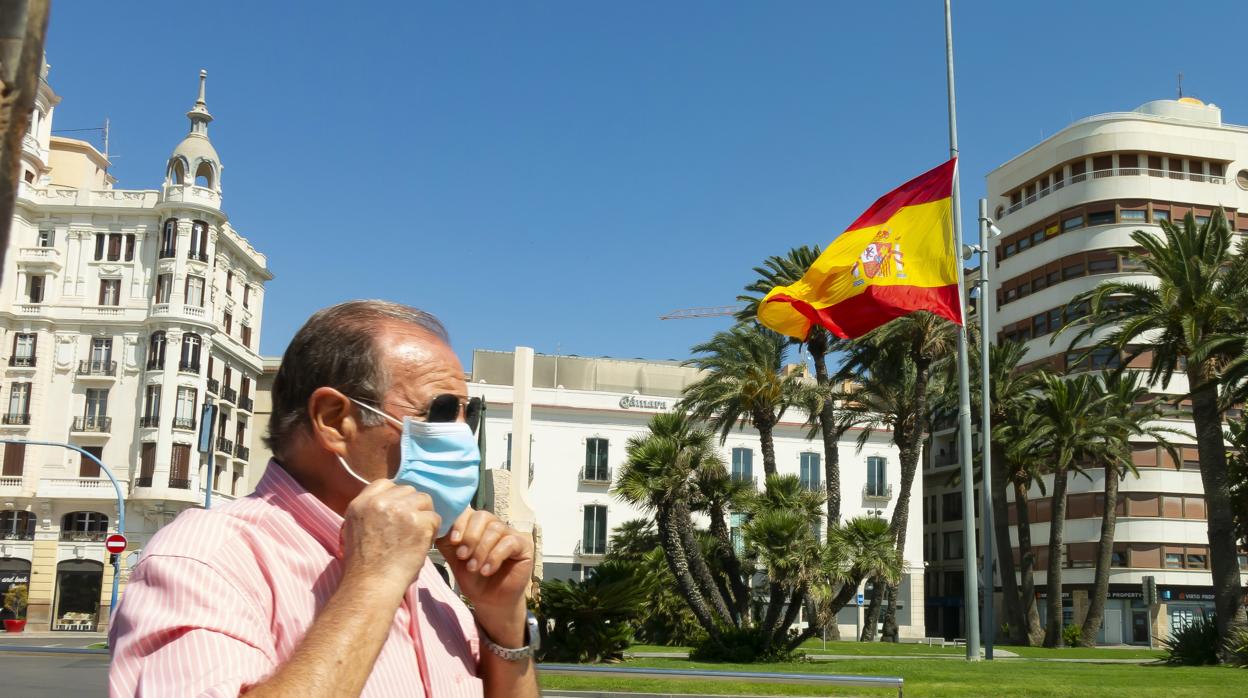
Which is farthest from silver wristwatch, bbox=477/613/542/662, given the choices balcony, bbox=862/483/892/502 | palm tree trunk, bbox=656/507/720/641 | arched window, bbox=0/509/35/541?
balcony, bbox=862/483/892/502

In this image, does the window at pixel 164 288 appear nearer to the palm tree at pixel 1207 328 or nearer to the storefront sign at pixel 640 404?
the storefront sign at pixel 640 404

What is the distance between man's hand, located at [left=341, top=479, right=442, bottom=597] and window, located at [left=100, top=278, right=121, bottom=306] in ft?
197

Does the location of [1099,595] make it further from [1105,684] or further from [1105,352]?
[1105,684]

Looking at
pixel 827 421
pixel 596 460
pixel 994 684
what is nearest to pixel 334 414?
pixel 994 684

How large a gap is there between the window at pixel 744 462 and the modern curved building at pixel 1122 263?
16357 millimetres

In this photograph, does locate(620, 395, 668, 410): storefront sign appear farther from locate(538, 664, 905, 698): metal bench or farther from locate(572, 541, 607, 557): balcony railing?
locate(538, 664, 905, 698): metal bench

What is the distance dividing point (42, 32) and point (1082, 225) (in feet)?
226

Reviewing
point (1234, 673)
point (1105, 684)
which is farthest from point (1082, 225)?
point (1105, 684)

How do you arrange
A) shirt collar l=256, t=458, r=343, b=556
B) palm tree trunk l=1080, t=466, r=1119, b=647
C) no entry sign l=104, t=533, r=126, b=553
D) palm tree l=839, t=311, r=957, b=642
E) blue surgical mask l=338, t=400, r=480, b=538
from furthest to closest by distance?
palm tree trunk l=1080, t=466, r=1119, b=647
palm tree l=839, t=311, r=957, b=642
no entry sign l=104, t=533, r=126, b=553
blue surgical mask l=338, t=400, r=480, b=538
shirt collar l=256, t=458, r=343, b=556

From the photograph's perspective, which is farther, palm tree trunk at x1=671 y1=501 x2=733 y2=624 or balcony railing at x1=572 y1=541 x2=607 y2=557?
balcony railing at x1=572 y1=541 x2=607 y2=557

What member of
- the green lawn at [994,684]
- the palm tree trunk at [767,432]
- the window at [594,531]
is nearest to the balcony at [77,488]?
the window at [594,531]

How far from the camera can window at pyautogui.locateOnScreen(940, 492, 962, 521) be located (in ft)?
252

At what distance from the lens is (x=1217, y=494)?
28953mm

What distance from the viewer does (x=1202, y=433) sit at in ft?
95.7
